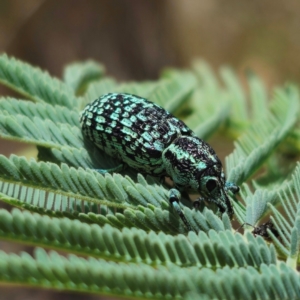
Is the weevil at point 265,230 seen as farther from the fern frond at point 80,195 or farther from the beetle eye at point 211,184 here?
the beetle eye at point 211,184

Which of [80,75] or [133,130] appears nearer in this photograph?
[133,130]

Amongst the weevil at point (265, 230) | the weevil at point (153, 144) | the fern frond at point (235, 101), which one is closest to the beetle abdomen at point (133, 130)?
the weevil at point (153, 144)

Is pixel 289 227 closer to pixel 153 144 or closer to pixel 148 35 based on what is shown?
pixel 153 144

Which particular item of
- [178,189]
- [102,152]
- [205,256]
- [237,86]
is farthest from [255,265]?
[237,86]

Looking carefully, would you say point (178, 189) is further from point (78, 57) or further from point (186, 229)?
point (78, 57)

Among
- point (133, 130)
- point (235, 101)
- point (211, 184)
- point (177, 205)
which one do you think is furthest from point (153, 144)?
point (235, 101)

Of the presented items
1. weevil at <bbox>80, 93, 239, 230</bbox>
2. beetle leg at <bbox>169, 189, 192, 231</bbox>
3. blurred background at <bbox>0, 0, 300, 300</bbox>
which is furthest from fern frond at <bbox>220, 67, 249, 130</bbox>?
blurred background at <bbox>0, 0, 300, 300</bbox>
